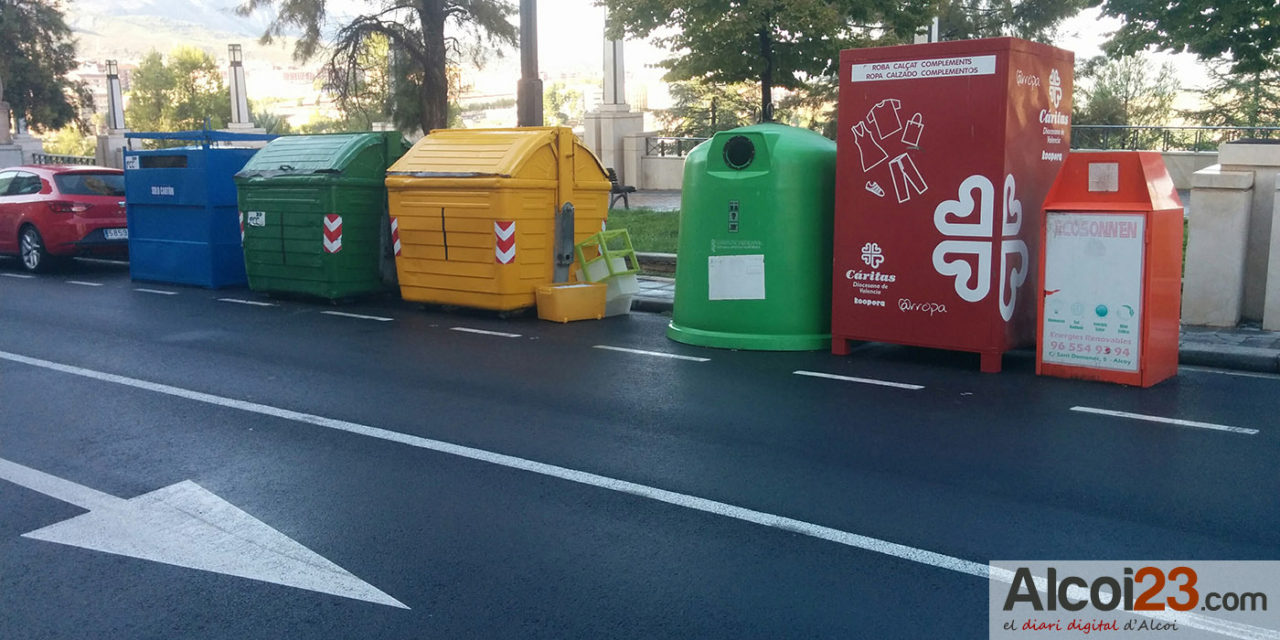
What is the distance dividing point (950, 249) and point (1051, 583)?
4.52m

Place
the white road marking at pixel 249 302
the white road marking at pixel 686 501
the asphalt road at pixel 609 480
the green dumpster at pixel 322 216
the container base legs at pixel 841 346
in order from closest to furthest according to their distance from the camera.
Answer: the white road marking at pixel 686 501, the asphalt road at pixel 609 480, the container base legs at pixel 841 346, the green dumpster at pixel 322 216, the white road marking at pixel 249 302

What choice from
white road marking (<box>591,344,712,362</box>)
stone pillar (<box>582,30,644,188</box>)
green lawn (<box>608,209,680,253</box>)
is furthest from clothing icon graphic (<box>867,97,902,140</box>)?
stone pillar (<box>582,30,644,188</box>)

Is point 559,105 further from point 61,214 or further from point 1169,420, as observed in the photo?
point 1169,420

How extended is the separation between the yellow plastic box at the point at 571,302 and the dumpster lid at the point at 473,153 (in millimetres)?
1240

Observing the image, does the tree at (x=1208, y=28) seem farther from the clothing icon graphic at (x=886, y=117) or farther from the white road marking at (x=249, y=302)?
the white road marking at (x=249, y=302)

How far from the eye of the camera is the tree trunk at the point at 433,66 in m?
26.7

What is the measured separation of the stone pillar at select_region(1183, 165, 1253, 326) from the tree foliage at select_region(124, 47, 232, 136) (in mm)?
83378

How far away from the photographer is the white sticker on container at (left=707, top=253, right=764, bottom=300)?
9461mm

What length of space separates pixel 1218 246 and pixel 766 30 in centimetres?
966

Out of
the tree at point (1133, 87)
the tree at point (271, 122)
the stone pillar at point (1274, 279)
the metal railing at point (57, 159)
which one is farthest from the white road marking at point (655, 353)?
the tree at point (271, 122)

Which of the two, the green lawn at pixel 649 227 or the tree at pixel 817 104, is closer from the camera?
the green lawn at pixel 649 227

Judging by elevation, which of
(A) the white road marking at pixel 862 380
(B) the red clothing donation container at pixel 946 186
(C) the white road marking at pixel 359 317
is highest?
(B) the red clothing donation container at pixel 946 186

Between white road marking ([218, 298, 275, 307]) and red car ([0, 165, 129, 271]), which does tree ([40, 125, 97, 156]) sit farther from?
white road marking ([218, 298, 275, 307])

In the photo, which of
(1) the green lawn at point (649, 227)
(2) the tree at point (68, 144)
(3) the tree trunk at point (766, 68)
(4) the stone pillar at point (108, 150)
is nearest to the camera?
(1) the green lawn at point (649, 227)
